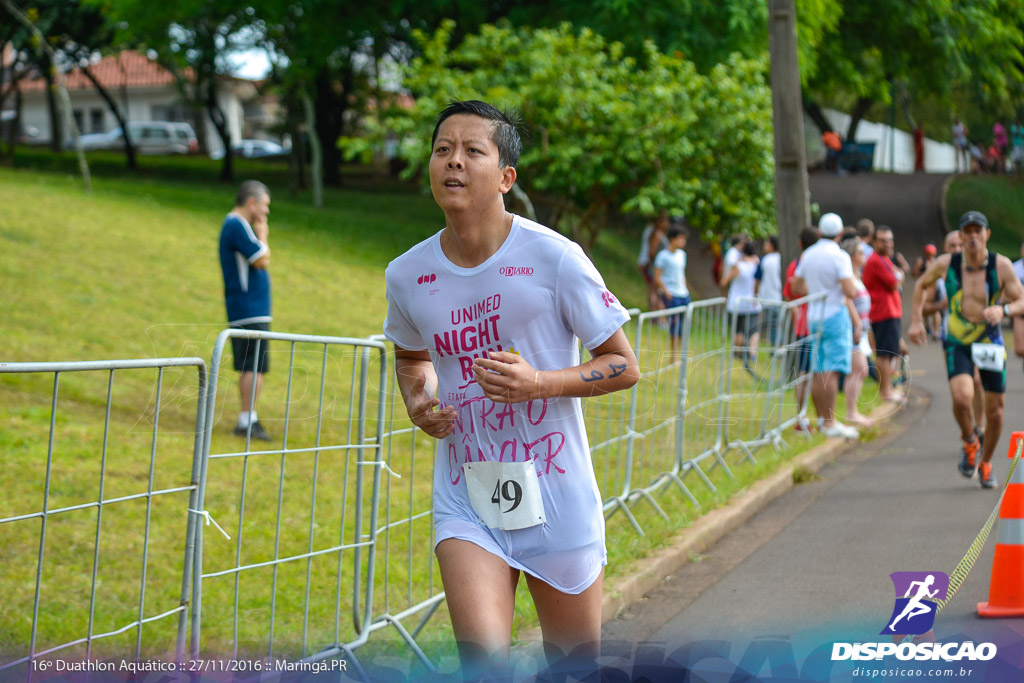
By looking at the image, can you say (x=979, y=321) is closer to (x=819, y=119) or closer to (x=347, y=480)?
(x=347, y=480)

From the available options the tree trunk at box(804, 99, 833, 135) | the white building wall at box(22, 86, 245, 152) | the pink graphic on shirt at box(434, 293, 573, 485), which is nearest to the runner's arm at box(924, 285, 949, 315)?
the pink graphic on shirt at box(434, 293, 573, 485)

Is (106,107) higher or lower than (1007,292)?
higher

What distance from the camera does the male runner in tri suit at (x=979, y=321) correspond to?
7.96m

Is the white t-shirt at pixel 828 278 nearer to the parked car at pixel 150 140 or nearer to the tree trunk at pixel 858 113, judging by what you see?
the tree trunk at pixel 858 113

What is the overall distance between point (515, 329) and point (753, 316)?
784 centimetres

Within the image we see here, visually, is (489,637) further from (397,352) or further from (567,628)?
(397,352)

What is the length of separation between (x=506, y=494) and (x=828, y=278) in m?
7.81

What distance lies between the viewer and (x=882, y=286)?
1248cm

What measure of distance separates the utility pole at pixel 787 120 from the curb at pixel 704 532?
317cm

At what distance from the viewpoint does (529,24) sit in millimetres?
24234

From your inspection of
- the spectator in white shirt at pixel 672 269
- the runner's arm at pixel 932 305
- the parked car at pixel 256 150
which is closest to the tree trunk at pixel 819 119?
the parked car at pixel 256 150

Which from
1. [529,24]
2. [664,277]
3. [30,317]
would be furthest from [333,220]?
[30,317]

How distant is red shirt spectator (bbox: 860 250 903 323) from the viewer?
40.6ft

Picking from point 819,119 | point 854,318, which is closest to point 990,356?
point 854,318
